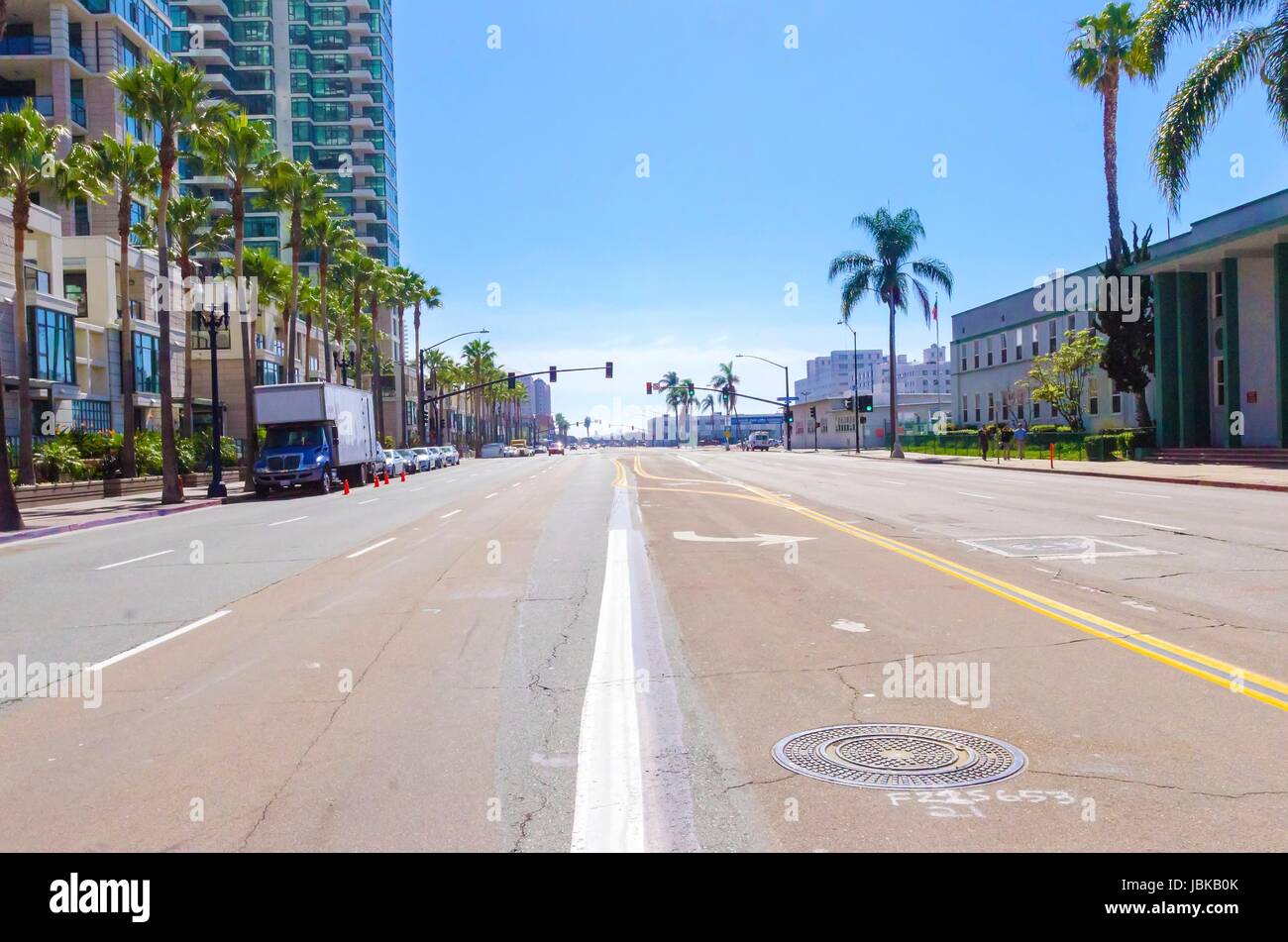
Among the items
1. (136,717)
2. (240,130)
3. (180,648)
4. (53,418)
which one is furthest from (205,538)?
(53,418)

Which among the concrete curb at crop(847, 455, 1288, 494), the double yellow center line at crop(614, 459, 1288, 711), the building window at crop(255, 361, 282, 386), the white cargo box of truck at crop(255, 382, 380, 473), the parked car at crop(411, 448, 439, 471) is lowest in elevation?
the double yellow center line at crop(614, 459, 1288, 711)

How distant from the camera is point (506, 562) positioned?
46.9ft

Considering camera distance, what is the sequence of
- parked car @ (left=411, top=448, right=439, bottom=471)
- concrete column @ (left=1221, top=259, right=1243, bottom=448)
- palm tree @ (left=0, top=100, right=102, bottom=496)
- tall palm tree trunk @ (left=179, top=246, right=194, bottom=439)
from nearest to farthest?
1. palm tree @ (left=0, top=100, right=102, bottom=496)
2. tall palm tree trunk @ (left=179, top=246, right=194, bottom=439)
3. concrete column @ (left=1221, top=259, right=1243, bottom=448)
4. parked car @ (left=411, top=448, right=439, bottom=471)

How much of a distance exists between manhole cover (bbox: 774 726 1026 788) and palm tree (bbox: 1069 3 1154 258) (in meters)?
45.0

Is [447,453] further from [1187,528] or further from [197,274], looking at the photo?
[1187,528]

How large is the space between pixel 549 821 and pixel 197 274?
7380cm

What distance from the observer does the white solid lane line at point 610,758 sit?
4.51 metres

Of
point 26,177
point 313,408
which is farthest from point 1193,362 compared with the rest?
point 26,177

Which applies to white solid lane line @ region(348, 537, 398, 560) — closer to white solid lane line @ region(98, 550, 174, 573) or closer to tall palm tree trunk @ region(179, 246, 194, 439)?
white solid lane line @ region(98, 550, 174, 573)

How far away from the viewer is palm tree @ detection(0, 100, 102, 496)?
1293 inches

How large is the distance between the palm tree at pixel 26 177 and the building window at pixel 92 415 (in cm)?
971

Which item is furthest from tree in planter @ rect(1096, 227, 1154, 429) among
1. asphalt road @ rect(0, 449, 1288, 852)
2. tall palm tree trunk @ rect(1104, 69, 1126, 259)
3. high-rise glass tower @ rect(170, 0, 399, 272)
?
high-rise glass tower @ rect(170, 0, 399, 272)

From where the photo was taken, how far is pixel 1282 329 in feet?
118

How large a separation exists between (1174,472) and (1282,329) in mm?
8163
